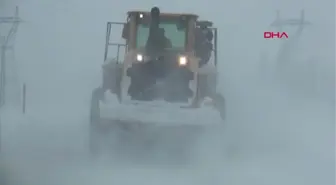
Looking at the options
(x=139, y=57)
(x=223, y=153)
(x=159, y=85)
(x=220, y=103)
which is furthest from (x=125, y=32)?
(x=223, y=153)

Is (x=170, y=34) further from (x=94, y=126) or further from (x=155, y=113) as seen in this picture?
(x=94, y=126)

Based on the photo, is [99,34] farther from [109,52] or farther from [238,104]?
[238,104]

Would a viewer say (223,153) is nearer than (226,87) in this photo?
Yes

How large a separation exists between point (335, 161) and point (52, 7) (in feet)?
4.23

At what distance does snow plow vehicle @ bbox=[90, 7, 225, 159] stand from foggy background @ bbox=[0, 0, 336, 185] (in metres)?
0.06

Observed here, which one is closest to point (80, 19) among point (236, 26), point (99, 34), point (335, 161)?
point (99, 34)

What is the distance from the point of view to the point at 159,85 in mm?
3516

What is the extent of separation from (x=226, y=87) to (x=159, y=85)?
11.4 inches

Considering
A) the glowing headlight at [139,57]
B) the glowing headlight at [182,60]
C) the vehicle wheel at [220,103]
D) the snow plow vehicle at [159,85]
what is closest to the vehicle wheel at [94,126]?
the snow plow vehicle at [159,85]

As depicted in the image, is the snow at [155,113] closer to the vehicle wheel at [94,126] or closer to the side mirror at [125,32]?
the vehicle wheel at [94,126]

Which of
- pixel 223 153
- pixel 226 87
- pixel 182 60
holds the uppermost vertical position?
pixel 182 60

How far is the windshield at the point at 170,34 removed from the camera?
11.6ft

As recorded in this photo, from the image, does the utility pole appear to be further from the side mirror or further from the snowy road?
the side mirror

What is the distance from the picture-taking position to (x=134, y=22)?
3539 mm
